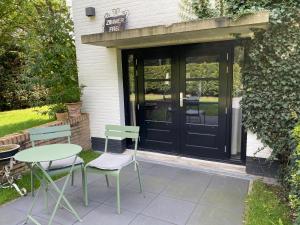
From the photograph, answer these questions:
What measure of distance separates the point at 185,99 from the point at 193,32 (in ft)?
4.40

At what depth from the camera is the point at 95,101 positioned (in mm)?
4965

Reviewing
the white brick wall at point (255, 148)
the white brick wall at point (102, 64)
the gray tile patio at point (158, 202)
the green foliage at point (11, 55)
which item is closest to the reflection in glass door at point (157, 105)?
the white brick wall at point (102, 64)

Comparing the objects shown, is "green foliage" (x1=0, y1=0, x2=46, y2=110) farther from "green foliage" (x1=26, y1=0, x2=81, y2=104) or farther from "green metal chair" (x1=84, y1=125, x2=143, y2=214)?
"green metal chair" (x1=84, y1=125, x2=143, y2=214)

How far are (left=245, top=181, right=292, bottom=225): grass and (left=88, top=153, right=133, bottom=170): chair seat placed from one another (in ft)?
5.06

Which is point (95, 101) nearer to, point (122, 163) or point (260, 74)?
point (122, 163)

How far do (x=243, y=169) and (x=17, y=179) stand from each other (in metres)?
3.57

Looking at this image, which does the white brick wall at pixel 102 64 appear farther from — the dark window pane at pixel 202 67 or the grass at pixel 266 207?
the grass at pixel 266 207

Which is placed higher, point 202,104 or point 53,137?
point 202,104

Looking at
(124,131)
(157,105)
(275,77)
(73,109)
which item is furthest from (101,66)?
(275,77)

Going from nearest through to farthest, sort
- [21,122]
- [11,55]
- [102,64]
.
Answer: [102,64] → [21,122] → [11,55]

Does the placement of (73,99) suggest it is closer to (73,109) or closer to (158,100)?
(73,109)

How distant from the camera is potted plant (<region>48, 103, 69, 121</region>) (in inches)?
184

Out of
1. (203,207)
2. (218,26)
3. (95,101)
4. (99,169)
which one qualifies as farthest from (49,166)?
(218,26)

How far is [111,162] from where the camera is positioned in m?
3.00
